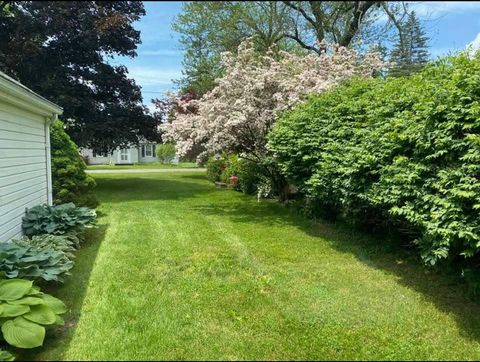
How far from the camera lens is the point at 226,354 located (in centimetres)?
279

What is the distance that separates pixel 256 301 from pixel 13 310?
2072 millimetres

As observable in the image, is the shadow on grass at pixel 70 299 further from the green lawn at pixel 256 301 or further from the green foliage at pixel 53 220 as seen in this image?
the green foliage at pixel 53 220

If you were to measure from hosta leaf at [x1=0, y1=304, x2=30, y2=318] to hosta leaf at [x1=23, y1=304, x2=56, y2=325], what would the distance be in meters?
0.04

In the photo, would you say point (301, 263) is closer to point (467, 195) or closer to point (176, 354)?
point (467, 195)

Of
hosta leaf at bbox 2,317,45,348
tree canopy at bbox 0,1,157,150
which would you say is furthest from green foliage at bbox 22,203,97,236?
tree canopy at bbox 0,1,157,150

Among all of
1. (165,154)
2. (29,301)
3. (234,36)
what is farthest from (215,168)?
(165,154)

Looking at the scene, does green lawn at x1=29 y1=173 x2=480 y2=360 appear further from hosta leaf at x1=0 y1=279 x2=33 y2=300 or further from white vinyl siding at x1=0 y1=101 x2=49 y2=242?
white vinyl siding at x1=0 y1=101 x2=49 y2=242

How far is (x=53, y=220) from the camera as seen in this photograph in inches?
241

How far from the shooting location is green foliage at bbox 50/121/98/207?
886cm

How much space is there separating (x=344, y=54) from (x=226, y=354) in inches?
357

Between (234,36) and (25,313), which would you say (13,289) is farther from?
(234,36)

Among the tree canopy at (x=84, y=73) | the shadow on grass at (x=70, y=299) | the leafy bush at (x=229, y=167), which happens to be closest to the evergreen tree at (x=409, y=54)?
the leafy bush at (x=229, y=167)

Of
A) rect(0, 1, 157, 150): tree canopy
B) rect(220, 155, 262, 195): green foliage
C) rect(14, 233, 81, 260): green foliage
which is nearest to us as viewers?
rect(14, 233, 81, 260): green foliage

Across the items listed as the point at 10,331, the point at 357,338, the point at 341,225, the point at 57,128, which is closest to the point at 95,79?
the point at 57,128
